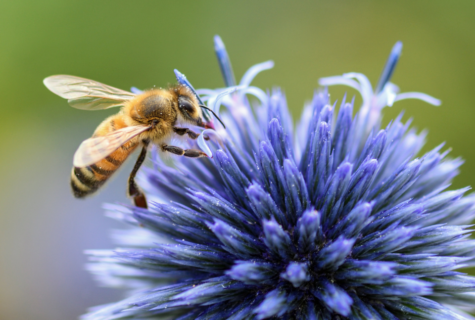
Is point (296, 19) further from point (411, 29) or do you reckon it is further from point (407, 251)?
point (407, 251)

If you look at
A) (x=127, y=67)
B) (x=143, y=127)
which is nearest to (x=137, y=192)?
(x=143, y=127)

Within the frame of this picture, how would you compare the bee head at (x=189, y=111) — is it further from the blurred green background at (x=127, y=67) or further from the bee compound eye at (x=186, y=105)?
the blurred green background at (x=127, y=67)

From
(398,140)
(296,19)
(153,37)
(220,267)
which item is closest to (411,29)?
(296,19)

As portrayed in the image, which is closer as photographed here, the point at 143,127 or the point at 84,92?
the point at 143,127

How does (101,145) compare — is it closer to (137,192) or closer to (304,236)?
(137,192)

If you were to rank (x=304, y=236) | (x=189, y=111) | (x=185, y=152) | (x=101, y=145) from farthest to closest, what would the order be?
(x=189, y=111) → (x=185, y=152) → (x=101, y=145) → (x=304, y=236)

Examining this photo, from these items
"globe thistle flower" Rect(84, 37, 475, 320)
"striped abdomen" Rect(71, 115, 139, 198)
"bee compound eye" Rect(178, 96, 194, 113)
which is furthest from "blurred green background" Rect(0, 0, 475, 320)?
"bee compound eye" Rect(178, 96, 194, 113)
